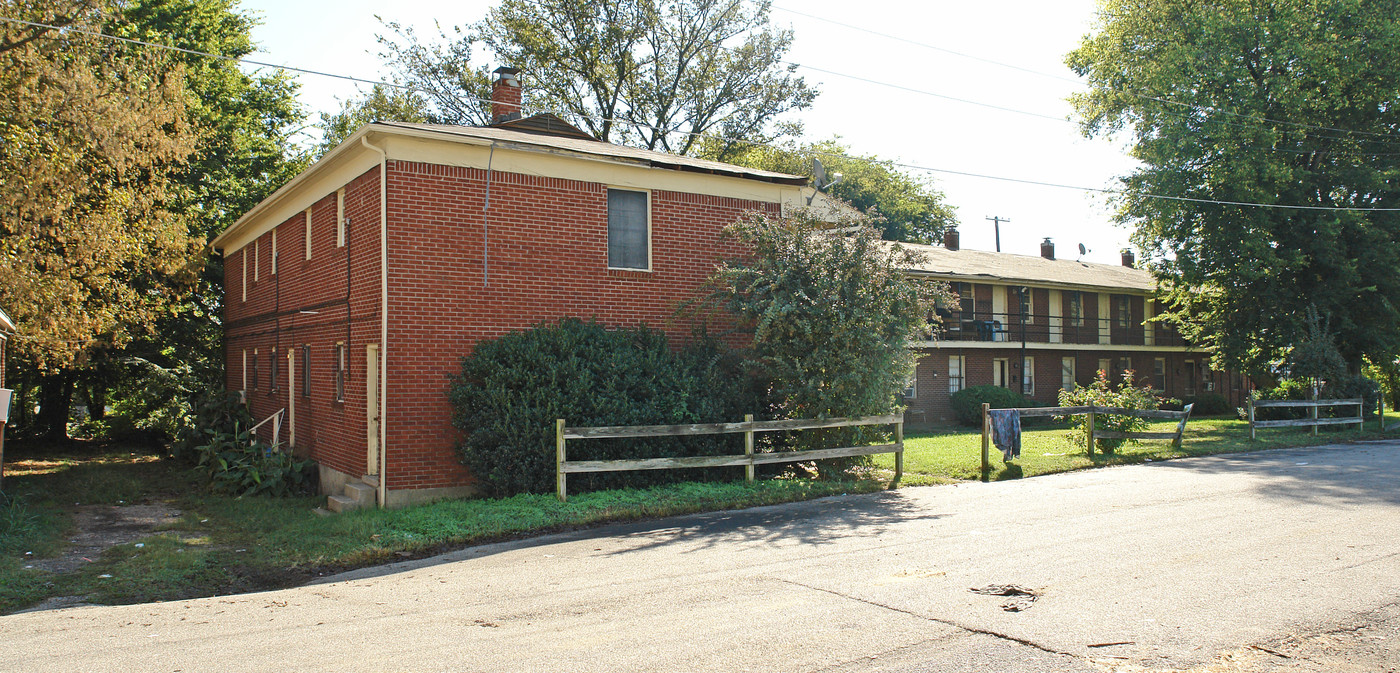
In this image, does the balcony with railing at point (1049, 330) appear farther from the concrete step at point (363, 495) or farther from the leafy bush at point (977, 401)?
the concrete step at point (363, 495)

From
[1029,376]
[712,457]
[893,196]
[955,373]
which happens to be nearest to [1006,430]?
[712,457]

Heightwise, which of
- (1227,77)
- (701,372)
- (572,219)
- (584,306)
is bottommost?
(701,372)

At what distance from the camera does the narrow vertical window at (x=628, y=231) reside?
15023 millimetres

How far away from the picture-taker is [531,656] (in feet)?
18.0

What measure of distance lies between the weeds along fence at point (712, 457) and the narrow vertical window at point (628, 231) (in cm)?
361

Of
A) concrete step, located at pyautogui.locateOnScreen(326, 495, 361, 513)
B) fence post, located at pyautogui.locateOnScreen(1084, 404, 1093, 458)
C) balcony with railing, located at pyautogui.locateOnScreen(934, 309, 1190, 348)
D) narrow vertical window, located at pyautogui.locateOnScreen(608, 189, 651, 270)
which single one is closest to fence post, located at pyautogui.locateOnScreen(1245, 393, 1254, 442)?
fence post, located at pyautogui.locateOnScreen(1084, 404, 1093, 458)

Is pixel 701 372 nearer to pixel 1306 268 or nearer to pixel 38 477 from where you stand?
pixel 38 477

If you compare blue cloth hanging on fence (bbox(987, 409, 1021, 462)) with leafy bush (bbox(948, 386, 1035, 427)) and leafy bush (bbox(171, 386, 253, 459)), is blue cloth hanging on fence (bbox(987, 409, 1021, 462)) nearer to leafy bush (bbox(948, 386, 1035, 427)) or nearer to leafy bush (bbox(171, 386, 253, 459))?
leafy bush (bbox(948, 386, 1035, 427))

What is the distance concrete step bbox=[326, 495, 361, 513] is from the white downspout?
479mm

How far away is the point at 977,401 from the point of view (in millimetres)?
29688

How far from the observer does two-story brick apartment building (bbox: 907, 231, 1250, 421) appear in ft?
105

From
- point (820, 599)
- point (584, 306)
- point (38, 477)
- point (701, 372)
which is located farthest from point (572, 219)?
point (38, 477)

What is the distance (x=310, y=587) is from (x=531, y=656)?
3.74 meters

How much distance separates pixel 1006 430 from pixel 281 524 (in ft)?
38.2
